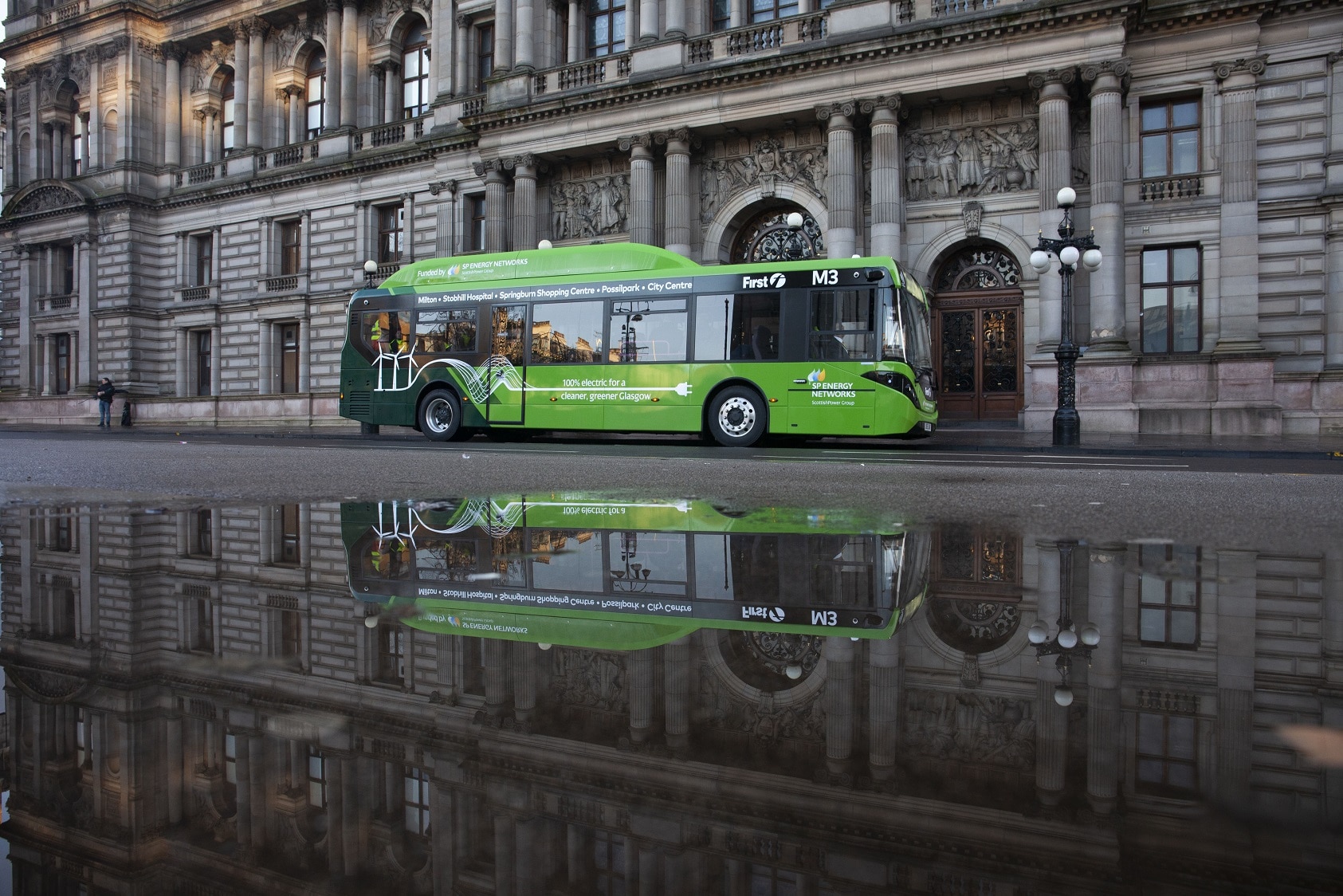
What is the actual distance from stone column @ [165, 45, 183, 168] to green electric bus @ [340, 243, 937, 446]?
27566mm

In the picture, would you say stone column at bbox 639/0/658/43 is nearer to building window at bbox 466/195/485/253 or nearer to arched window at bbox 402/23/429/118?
building window at bbox 466/195/485/253

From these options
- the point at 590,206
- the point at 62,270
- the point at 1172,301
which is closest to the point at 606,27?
the point at 590,206

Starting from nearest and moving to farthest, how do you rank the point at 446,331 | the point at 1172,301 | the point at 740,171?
1. the point at 446,331
2. the point at 1172,301
3. the point at 740,171

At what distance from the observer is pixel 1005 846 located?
3.54 feet

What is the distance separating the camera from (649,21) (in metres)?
25.5

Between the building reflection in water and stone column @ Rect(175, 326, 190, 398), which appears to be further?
stone column @ Rect(175, 326, 190, 398)

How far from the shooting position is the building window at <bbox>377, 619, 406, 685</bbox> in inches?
68.3

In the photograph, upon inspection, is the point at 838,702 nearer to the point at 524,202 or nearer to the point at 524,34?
the point at 524,202

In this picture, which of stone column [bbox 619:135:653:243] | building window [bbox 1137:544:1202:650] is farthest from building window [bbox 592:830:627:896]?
stone column [bbox 619:135:653:243]

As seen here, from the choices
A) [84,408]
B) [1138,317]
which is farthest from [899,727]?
[84,408]

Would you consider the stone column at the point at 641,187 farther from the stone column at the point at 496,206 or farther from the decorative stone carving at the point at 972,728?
the decorative stone carving at the point at 972,728

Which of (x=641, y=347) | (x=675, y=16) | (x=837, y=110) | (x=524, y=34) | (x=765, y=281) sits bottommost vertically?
(x=641, y=347)

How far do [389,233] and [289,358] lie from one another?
7301 mm

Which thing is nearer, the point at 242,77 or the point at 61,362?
the point at 242,77
